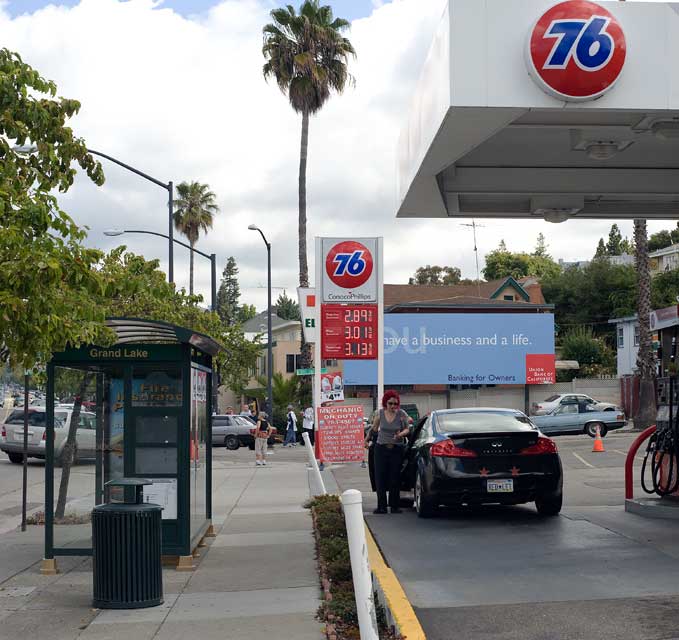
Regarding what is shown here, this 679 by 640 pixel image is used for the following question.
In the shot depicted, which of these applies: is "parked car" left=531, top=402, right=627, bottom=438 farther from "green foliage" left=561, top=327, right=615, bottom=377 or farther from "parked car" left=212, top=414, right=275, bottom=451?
"green foliage" left=561, top=327, right=615, bottom=377

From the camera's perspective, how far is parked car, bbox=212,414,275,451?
41.6 m

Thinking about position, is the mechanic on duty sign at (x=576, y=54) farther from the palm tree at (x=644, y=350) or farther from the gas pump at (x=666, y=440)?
the palm tree at (x=644, y=350)

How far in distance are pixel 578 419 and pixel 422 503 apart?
95.0 ft

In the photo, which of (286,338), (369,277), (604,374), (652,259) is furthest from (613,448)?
(652,259)

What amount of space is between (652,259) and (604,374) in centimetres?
4006

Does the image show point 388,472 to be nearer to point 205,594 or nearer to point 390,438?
point 390,438

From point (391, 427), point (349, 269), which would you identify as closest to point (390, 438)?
point (391, 427)

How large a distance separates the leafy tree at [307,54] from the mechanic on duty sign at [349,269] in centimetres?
1820

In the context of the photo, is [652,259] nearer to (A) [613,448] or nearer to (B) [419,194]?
(A) [613,448]

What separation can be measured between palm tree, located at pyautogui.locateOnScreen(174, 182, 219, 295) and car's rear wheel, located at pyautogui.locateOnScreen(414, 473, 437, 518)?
A: 52.8 m

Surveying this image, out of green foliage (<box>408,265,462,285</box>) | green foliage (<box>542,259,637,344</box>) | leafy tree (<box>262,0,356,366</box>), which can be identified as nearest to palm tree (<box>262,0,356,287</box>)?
leafy tree (<box>262,0,356,366</box>)

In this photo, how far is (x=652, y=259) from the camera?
105m

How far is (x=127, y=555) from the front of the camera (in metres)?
8.34

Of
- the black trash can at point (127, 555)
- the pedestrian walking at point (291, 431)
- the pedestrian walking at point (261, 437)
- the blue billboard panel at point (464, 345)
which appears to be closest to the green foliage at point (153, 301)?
the black trash can at point (127, 555)
